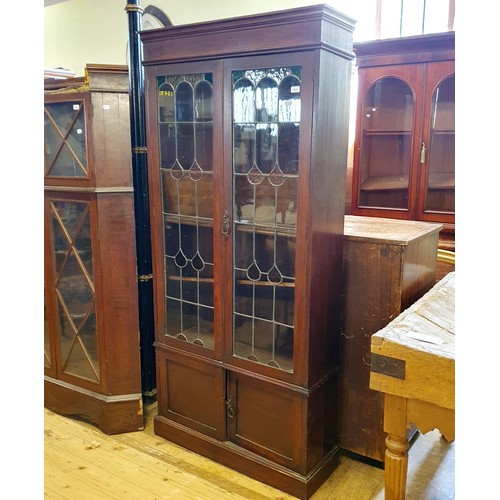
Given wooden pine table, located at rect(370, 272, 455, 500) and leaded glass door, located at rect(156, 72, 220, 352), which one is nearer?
wooden pine table, located at rect(370, 272, 455, 500)

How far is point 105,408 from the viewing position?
240cm

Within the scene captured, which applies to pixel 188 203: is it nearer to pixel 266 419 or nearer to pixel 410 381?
pixel 266 419

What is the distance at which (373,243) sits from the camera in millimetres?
1976

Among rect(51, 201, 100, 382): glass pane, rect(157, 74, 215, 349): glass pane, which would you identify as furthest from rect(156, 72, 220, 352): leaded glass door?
rect(51, 201, 100, 382): glass pane

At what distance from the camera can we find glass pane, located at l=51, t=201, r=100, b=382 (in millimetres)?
2373

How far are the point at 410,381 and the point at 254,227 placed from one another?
33.2 inches

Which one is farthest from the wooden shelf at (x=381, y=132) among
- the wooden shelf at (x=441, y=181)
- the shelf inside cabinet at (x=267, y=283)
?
the shelf inside cabinet at (x=267, y=283)

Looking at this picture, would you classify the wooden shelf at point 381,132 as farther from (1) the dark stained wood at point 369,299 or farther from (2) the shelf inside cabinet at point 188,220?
(2) the shelf inside cabinet at point 188,220

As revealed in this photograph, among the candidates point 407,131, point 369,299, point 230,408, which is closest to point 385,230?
point 369,299

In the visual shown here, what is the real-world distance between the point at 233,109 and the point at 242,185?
30cm

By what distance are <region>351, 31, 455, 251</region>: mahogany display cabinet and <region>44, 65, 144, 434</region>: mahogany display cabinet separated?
1678mm

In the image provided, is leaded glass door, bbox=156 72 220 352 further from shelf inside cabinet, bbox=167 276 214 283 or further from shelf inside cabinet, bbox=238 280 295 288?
shelf inside cabinet, bbox=238 280 295 288

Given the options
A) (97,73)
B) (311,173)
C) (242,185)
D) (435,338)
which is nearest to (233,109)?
(242,185)

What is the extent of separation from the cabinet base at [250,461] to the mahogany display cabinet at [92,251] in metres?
0.22
